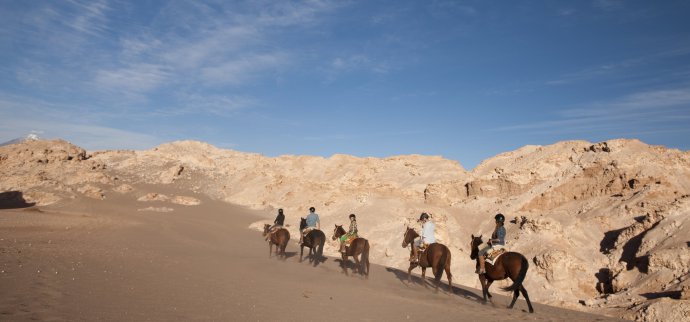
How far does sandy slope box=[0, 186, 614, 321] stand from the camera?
7688 mm

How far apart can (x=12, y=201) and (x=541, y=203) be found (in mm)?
39271

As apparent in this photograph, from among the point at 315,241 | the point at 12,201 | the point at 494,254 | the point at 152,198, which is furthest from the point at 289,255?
the point at 12,201

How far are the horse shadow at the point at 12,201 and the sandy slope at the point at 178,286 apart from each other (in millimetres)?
13067

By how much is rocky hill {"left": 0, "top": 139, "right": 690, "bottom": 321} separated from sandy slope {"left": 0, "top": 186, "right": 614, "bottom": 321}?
12.5 ft

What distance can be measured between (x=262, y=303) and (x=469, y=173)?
28.7m

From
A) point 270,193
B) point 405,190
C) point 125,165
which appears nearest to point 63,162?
point 125,165

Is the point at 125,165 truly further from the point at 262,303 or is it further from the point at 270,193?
the point at 262,303

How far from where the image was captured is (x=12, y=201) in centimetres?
3142

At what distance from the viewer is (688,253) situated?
14.8 m

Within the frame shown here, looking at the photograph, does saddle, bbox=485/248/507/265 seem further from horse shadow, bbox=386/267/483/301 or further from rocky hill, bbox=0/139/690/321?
rocky hill, bbox=0/139/690/321

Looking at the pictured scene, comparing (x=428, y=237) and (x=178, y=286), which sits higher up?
(x=428, y=237)

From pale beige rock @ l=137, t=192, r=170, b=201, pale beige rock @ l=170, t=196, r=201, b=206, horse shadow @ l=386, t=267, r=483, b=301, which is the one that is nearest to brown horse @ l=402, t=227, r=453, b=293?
horse shadow @ l=386, t=267, r=483, b=301

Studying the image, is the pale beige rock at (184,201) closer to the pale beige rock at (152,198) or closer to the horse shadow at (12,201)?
the pale beige rock at (152,198)

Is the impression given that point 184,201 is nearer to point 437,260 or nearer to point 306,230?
point 306,230
